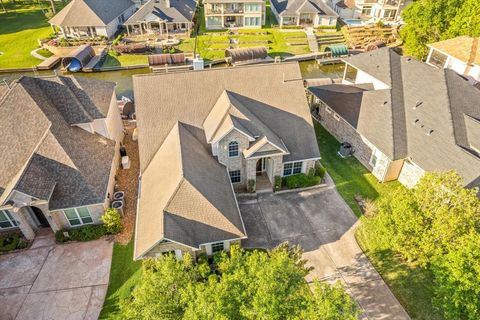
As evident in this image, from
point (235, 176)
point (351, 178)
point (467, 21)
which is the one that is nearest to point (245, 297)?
point (235, 176)

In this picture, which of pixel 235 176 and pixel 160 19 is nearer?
pixel 235 176

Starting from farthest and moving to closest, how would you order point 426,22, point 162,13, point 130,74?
point 162,13, point 130,74, point 426,22

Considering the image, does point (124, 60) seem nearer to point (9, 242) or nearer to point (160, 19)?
point (160, 19)

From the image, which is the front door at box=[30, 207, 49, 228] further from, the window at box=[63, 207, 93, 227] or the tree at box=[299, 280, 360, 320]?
the tree at box=[299, 280, 360, 320]

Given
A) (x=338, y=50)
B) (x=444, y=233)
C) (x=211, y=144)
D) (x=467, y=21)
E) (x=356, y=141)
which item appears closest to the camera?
(x=444, y=233)

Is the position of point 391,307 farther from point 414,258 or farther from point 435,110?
point 435,110

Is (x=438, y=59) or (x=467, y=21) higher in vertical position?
(x=467, y=21)

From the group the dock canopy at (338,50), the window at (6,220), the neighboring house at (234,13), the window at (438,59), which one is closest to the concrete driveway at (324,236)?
the window at (6,220)
